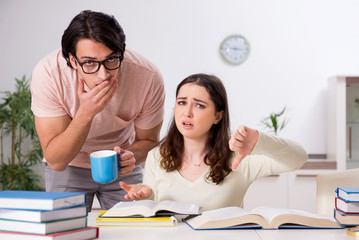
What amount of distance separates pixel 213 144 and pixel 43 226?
1073mm

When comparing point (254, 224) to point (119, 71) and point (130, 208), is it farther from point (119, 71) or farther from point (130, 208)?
point (119, 71)

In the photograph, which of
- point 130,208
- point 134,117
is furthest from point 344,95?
point 130,208

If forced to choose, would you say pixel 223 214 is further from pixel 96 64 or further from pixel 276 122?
pixel 276 122

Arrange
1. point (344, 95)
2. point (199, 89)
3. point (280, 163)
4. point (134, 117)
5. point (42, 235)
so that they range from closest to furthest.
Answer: point (42, 235), point (280, 163), point (199, 89), point (134, 117), point (344, 95)

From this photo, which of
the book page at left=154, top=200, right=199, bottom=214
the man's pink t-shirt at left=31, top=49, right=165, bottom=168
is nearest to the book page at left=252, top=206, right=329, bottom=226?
the book page at left=154, top=200, right=199, bottom=214

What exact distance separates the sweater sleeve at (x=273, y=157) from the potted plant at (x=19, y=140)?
2.88 meters

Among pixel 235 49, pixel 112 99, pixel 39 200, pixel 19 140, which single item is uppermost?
pixel 235 49

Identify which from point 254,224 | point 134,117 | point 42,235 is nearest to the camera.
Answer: point 42,235

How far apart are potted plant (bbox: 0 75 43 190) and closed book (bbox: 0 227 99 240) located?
322cm

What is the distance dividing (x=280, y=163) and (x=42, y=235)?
42.7 inches

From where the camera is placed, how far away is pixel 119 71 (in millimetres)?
2219

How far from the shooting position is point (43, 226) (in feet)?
4.03

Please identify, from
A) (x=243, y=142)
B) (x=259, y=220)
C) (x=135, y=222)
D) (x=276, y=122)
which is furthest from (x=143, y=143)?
(x=276, y=122)

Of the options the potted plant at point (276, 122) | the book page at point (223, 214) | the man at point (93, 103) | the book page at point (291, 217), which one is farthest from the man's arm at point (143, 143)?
the potted plant at point (276, 122)
